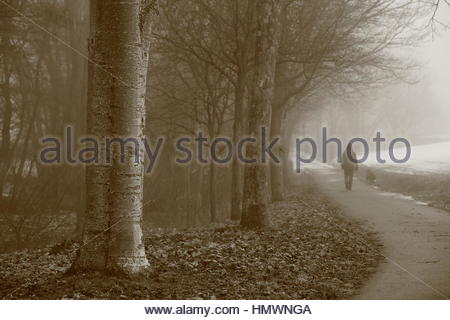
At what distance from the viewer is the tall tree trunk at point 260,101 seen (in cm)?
1200

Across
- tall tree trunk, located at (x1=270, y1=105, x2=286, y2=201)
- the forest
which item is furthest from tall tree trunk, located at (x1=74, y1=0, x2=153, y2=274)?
tall tree trunk, located at (x1=270, y1=105, x2=286, y2=201)

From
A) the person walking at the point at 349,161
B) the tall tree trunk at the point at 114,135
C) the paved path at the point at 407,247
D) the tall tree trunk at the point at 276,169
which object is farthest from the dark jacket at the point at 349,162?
the tall tree trunk at the point at 114,135

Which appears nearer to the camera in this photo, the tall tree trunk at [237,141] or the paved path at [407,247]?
the paved path at [407,247]

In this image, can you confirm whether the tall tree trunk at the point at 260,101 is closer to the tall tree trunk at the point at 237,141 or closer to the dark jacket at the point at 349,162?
the tall tree trunk at the point at 237,141

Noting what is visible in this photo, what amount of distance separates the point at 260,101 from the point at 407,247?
4358 millimetres

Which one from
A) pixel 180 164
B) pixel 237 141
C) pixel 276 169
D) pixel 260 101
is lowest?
pixel 276 169

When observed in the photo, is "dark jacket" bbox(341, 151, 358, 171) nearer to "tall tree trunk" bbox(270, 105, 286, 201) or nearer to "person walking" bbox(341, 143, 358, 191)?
"person walking" bbox(341, 143, 358, 191)

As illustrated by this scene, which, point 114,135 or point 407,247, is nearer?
point 114,135

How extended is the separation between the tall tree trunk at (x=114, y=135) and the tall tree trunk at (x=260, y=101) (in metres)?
5.44

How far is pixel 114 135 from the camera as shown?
6809mm

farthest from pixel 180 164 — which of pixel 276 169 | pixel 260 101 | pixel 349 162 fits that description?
pixel 260 101

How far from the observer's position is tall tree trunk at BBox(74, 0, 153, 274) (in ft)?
22.2

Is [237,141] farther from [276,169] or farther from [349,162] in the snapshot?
[349,162]
